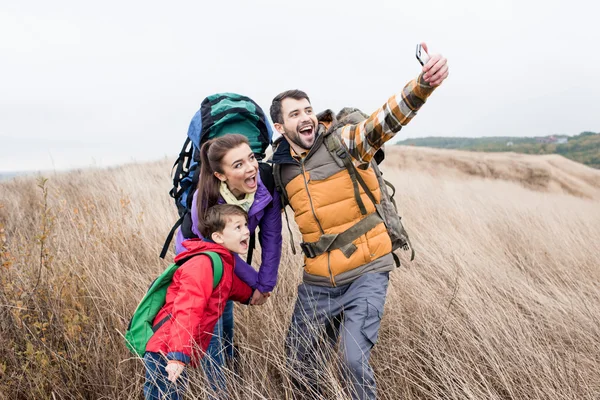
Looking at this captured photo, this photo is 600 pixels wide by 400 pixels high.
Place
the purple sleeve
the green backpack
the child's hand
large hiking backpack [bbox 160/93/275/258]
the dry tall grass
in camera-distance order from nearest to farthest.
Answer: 1. the child's hand
2. the green backpack
3. the dry tall grass
4. the purple sleeve
5. large hiking backpack [bbox 160/93/275/258]

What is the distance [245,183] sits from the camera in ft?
7.55

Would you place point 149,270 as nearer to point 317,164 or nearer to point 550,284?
point 317,164

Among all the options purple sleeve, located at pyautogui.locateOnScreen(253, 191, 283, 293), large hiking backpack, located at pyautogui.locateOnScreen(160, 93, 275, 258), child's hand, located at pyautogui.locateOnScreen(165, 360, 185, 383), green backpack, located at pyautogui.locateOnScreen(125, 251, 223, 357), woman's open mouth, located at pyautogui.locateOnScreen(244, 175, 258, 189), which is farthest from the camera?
large hiking backpack, located at pyautogui.locateOnScreen(160, 93, 275, 258)

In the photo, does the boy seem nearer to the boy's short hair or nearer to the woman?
the boy's short hair

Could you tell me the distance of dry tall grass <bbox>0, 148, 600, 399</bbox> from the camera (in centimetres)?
220

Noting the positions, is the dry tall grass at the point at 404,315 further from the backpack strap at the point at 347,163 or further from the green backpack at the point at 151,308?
the backpack strap at the point at 347,163

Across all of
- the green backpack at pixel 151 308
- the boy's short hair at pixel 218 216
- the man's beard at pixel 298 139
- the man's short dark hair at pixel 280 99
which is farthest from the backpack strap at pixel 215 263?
the man's short dark hair at pixel 280 99

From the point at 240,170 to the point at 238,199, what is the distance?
0.76ft

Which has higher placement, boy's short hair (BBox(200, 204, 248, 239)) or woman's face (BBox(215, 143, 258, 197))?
woman's face (BBox(215, 143, 258, 197))

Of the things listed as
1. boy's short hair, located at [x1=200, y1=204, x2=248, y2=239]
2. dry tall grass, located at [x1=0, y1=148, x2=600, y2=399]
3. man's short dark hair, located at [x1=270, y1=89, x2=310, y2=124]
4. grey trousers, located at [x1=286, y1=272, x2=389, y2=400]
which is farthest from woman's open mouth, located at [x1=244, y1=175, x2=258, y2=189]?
dry tall grass, located at [x1=0, y1=148, x2=600, y2=399]

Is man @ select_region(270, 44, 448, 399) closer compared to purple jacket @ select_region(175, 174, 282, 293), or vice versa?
man @ select_region(270, 44, 448, 399)

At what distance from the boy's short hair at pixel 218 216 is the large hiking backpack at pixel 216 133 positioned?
1.08ft

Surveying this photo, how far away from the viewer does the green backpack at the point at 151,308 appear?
6.39 feet

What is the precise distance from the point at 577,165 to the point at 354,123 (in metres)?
21.1
